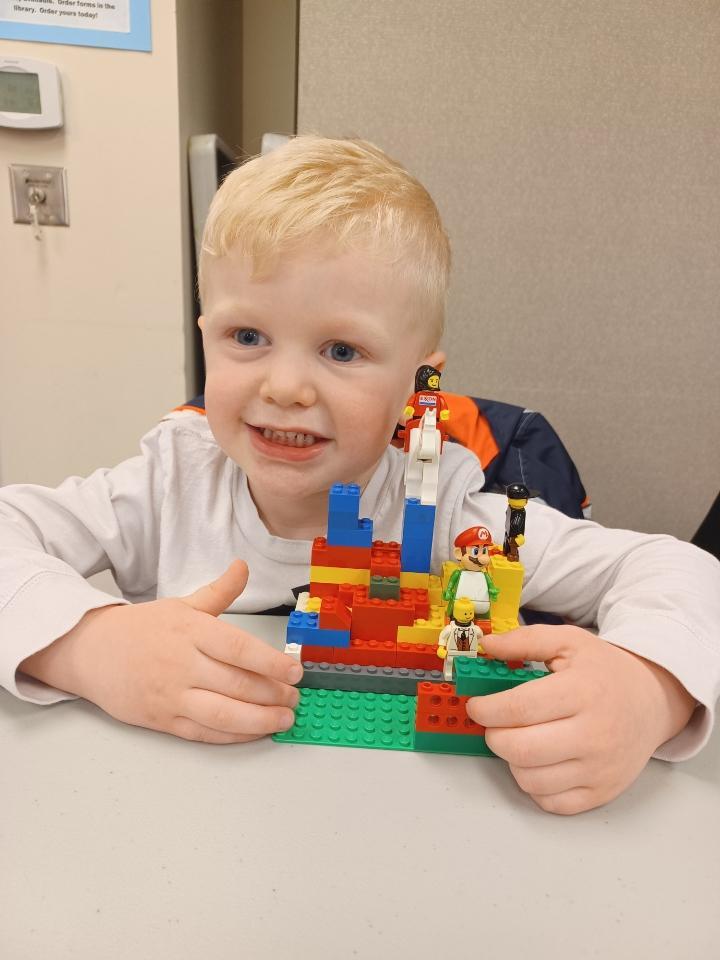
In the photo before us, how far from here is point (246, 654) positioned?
0.49 metres

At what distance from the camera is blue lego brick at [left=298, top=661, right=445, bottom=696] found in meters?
0.54

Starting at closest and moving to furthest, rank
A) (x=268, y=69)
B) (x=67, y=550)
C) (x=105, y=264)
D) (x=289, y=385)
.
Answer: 1. (x=289, y=385)
2. (x=67, y=550)
3. (x=105, y=264)
4. (x=268, y=69)

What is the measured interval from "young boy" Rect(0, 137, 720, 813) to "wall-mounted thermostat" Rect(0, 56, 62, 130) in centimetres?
69

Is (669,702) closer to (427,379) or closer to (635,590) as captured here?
(635,590)

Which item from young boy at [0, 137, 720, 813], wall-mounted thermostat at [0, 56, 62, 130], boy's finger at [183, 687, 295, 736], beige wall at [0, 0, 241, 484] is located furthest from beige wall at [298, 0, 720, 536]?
boy's finger at [183, 687, 295, 736]

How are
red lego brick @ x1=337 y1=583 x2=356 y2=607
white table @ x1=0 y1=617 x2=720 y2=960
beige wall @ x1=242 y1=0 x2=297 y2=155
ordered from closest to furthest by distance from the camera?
white table @ x1=0 y1=617 x2=720 y2=960 < red lego brick @ x1=337 y1=583 x2=356 y2=607 < beige wall @ x1=242 y1=0 x2=297 y2=155

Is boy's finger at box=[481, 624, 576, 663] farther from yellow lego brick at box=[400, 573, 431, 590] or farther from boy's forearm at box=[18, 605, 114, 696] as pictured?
boy's forearm at box=[18, 605, 114, 696]

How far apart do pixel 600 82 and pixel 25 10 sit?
0.99 m

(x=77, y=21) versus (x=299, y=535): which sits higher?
(x=77, y=21)

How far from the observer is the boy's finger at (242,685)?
1.62ft

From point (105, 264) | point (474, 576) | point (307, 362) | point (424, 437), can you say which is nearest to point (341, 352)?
point (307, 362)

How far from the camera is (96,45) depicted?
1.20 meters

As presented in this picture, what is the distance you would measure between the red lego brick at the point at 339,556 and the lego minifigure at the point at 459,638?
90mm

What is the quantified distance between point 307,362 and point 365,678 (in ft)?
0.92
